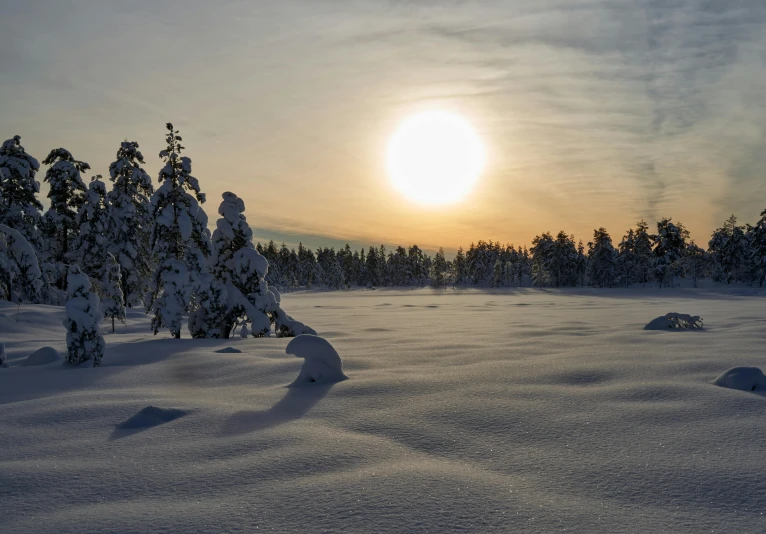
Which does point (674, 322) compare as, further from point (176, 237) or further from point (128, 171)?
point (128, 171)

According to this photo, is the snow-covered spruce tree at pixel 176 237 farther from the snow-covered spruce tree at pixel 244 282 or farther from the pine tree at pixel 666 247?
the pine tree at pixel 666 247

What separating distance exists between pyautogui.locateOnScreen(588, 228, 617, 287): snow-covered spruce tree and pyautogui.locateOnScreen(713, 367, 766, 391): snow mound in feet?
277

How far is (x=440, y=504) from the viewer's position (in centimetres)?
305

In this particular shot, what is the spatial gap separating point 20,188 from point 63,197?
2.08m

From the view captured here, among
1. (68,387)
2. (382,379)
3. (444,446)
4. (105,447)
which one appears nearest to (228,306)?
(68,387)

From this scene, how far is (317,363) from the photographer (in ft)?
23.2

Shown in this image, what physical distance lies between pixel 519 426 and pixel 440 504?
1920mm

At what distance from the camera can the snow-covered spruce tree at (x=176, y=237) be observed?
15.9 meters

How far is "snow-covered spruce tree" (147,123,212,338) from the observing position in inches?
626

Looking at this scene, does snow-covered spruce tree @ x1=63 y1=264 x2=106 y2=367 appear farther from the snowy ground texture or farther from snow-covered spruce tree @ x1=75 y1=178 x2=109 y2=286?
snow-covered spruce tree @ x1=75 y1=178 x2=109 y2=286

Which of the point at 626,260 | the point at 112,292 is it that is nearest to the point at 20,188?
the point at 112,292

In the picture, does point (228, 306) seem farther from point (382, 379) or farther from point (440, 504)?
point (440, 504)

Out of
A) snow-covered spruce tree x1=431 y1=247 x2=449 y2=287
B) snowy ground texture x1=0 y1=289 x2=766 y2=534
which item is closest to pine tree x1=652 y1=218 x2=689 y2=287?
snow-covered spruce tree x1=431 y1=247 x2=449 y2=287

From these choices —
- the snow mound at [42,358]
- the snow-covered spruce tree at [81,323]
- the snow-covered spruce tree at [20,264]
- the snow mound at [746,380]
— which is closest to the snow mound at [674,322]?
the snow mound at [746,380]
